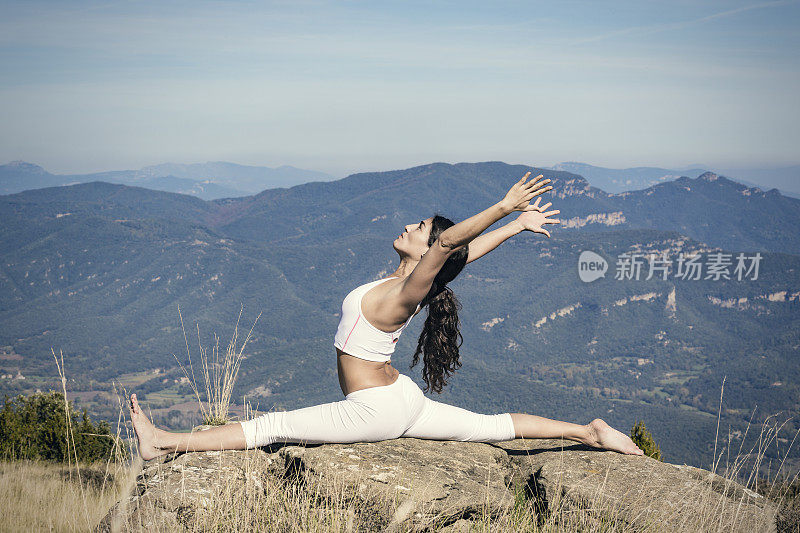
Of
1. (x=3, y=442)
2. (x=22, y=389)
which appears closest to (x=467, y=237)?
(x=3, y=442)

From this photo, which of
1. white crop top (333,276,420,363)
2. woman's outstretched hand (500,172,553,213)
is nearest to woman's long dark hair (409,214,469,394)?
white crop top (333,276,420,363)

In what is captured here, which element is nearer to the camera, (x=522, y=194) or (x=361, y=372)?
(x=522, y=194)

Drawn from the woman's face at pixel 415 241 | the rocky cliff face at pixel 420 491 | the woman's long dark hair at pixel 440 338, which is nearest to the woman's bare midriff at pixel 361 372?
the woman's long dark hair at pixel 440 338

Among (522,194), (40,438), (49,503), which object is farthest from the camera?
(40,438)

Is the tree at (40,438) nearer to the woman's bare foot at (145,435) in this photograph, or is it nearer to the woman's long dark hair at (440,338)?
the woman's bare foot at (145,435)

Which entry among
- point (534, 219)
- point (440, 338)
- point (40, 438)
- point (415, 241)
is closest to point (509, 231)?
point (534, 219)

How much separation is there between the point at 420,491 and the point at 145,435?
86.5 inches

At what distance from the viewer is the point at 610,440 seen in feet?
18.0

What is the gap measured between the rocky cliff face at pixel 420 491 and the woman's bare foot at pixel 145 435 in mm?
97

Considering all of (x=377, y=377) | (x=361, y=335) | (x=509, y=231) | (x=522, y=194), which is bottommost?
(x=377, y=377)

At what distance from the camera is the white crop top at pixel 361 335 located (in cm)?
475

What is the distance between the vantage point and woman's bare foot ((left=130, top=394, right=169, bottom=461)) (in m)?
4.89

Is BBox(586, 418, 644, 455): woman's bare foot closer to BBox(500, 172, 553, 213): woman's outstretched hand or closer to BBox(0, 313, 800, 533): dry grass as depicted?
BBox(0, 313, 800, 533): dry grass

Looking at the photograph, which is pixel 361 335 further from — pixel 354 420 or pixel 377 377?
pixel 354 420
